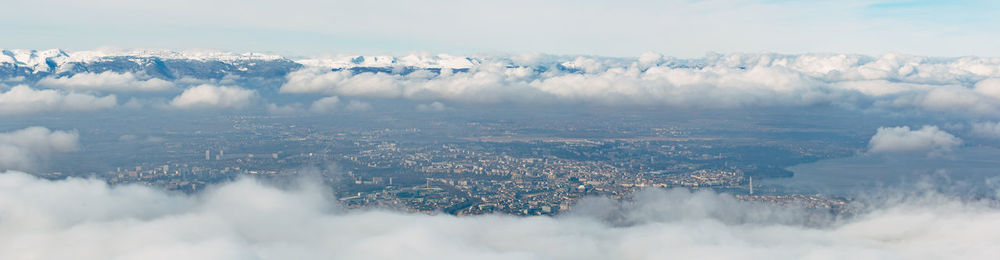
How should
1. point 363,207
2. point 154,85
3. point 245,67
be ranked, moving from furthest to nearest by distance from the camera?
1. point 245,67
2. point 154,85
3. point 363,207

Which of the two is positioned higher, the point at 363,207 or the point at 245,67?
the point at 245,67

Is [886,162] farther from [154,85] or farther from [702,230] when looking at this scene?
[154,85]

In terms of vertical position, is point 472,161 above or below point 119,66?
below

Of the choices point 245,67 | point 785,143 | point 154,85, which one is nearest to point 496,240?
point 785,143

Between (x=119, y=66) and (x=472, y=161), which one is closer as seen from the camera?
(x=472, y=161)

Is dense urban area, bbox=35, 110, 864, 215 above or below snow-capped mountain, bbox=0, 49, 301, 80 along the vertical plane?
below

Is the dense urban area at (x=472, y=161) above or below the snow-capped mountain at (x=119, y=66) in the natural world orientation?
below

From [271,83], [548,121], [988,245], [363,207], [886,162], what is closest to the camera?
[988,245]

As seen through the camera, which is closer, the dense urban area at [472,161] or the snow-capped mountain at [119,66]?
the dense urban area at [472,161]

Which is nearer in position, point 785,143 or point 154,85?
point 785,143

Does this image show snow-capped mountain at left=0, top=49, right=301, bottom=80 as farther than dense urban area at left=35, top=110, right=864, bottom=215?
Yes
